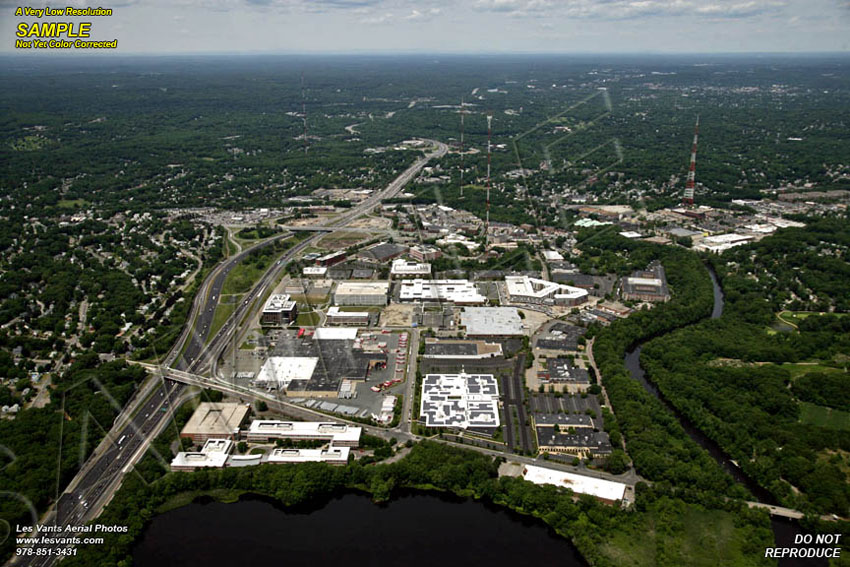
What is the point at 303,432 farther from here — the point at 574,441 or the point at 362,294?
the point at 362,294

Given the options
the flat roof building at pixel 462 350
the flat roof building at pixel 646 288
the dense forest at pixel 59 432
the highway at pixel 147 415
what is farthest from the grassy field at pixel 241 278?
the flat roof building at pixel 646 288

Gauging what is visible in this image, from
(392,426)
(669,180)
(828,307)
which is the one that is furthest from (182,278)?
(669,180)

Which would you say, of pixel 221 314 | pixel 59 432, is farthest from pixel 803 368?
pixel 59 432

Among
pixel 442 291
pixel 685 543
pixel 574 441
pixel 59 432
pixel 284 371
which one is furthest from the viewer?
pixel 442 291

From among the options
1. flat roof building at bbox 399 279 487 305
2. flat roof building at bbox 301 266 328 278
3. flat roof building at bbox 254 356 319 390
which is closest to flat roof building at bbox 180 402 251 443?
flat roof building at bbox 254 356 319 390

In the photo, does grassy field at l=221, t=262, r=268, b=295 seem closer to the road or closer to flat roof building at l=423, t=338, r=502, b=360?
the road

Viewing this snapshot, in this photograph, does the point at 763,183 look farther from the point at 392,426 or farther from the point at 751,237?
the point at 392,426

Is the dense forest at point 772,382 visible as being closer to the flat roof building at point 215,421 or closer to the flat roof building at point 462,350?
the flat roof building at point 462,350

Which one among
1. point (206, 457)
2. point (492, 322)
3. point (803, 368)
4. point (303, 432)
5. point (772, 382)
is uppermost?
point (492, 322)
